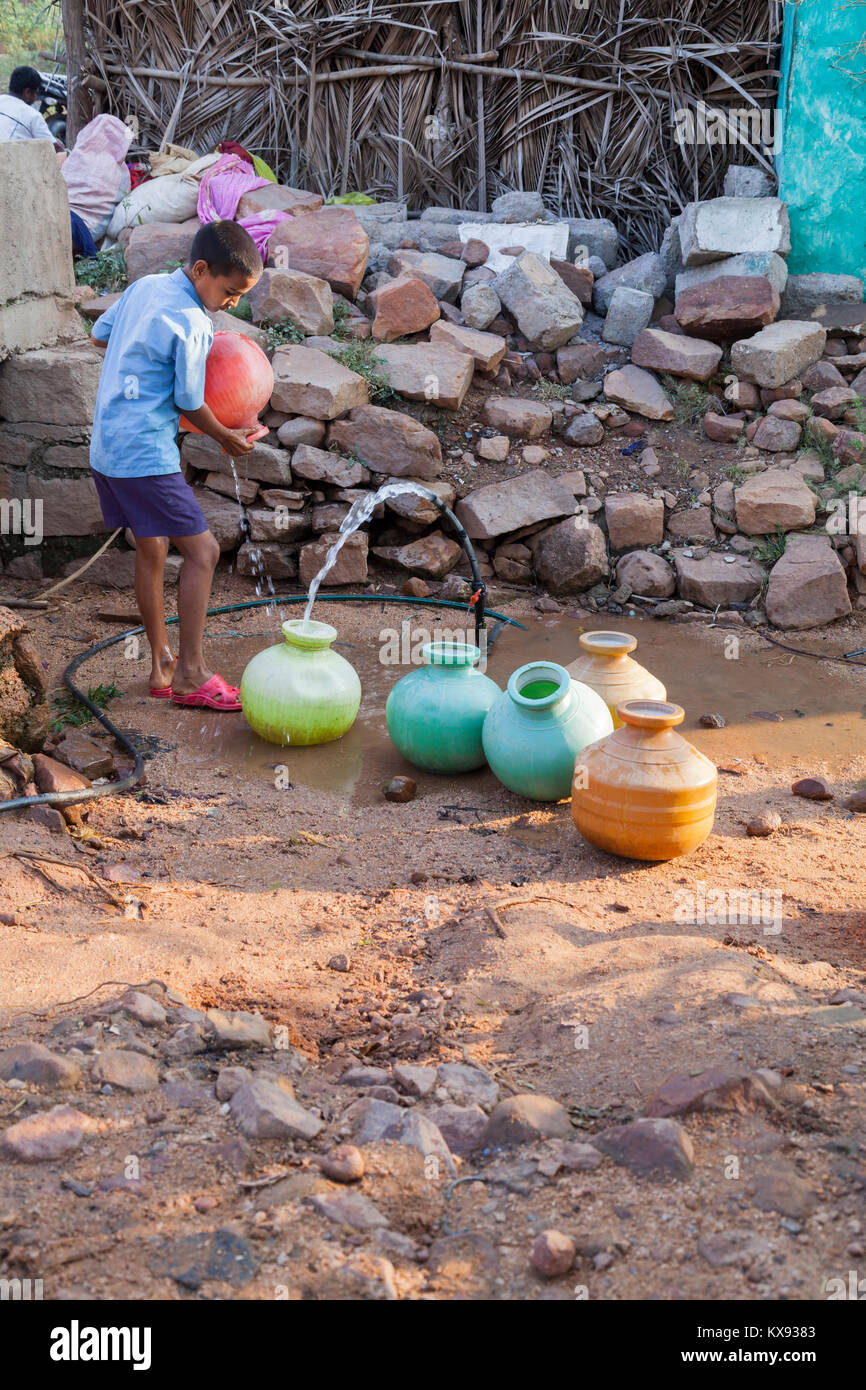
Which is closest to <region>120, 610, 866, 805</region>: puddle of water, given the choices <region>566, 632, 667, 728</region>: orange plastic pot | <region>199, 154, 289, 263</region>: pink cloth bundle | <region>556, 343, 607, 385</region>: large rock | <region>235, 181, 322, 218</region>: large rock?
<region>566, 632, 667, 728</region>: orange plastic pot

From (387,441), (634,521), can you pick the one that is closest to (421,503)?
(387,441)

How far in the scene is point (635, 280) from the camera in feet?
25.1

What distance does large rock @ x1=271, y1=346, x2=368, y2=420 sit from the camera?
20.5ft

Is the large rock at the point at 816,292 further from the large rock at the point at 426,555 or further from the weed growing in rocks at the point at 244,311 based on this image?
the weed growing in rocks at the point at 244,311

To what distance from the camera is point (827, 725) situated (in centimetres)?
491

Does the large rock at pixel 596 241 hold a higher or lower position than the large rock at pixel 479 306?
higher

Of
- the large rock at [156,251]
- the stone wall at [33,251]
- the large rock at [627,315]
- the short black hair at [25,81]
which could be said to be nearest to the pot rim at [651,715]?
the stone wall at [33,251]

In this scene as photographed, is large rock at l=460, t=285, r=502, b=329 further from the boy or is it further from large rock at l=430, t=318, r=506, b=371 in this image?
the boy

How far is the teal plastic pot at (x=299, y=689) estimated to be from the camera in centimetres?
443

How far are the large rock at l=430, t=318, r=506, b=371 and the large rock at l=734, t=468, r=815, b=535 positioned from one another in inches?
A: 67.0

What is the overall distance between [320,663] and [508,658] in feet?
4.40

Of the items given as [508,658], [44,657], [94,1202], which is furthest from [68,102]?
[94,1202]

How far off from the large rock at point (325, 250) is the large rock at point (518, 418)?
1.24 meters

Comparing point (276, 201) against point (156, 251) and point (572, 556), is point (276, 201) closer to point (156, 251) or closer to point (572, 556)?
point (156, 251)
